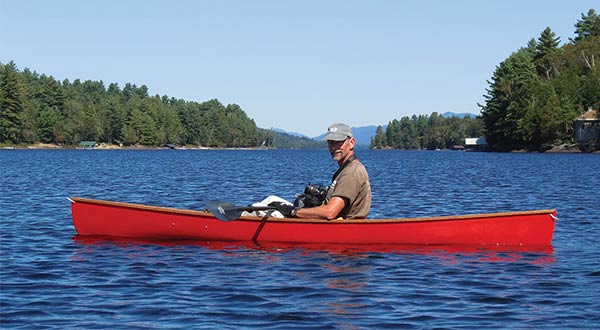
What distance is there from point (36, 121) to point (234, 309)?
172m

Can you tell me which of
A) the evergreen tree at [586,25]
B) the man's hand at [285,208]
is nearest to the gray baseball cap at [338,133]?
the man's hand at [285,208]

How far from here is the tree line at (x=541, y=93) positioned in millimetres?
125250

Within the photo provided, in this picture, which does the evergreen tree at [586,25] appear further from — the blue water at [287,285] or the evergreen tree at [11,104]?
the blue water at [287,285]

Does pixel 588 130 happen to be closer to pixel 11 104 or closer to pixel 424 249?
pixel 11 104

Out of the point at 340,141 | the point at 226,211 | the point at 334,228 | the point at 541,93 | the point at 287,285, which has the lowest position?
the point at 287,285

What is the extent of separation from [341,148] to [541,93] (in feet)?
395

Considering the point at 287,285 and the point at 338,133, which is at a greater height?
the point at 338,133

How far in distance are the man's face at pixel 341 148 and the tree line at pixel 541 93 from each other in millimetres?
114684

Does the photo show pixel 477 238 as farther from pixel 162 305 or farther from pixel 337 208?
→ pixel 162 305

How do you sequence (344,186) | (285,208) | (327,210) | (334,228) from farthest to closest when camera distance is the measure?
(285,208) → (334,228) → (327,210) → (344,186)

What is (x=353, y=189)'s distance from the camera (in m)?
14.5

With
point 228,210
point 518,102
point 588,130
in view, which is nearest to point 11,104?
point 518,102

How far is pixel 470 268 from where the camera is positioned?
13.9 metres

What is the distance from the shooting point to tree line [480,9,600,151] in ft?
411
